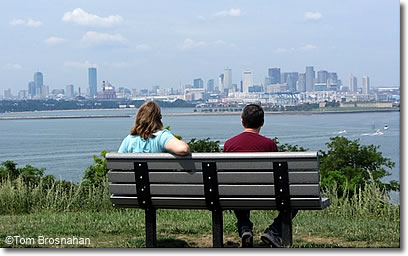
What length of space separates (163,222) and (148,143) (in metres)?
1.27

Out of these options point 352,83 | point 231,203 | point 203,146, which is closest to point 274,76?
point 203,146

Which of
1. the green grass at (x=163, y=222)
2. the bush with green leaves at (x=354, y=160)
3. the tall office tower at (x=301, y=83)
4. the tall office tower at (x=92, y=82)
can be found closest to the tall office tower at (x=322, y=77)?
the tall office tower at (x=301, y=83)

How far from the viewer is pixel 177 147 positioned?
4414 millimetres

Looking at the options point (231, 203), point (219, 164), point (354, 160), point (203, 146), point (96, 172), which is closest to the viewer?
point (219, 164)

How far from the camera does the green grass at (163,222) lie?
5000mm

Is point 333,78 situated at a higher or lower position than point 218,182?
higher

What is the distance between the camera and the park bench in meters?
4.27

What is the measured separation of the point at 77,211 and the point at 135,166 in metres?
2.68

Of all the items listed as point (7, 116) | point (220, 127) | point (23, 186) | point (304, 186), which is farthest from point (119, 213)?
point (220, 127)

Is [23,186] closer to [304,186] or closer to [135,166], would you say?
[135,166]

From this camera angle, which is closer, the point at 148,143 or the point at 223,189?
the point at 223,189

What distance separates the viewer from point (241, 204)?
444cm

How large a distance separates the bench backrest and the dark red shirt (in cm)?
37

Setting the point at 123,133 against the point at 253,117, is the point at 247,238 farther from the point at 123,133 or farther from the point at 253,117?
the point at 123,133
